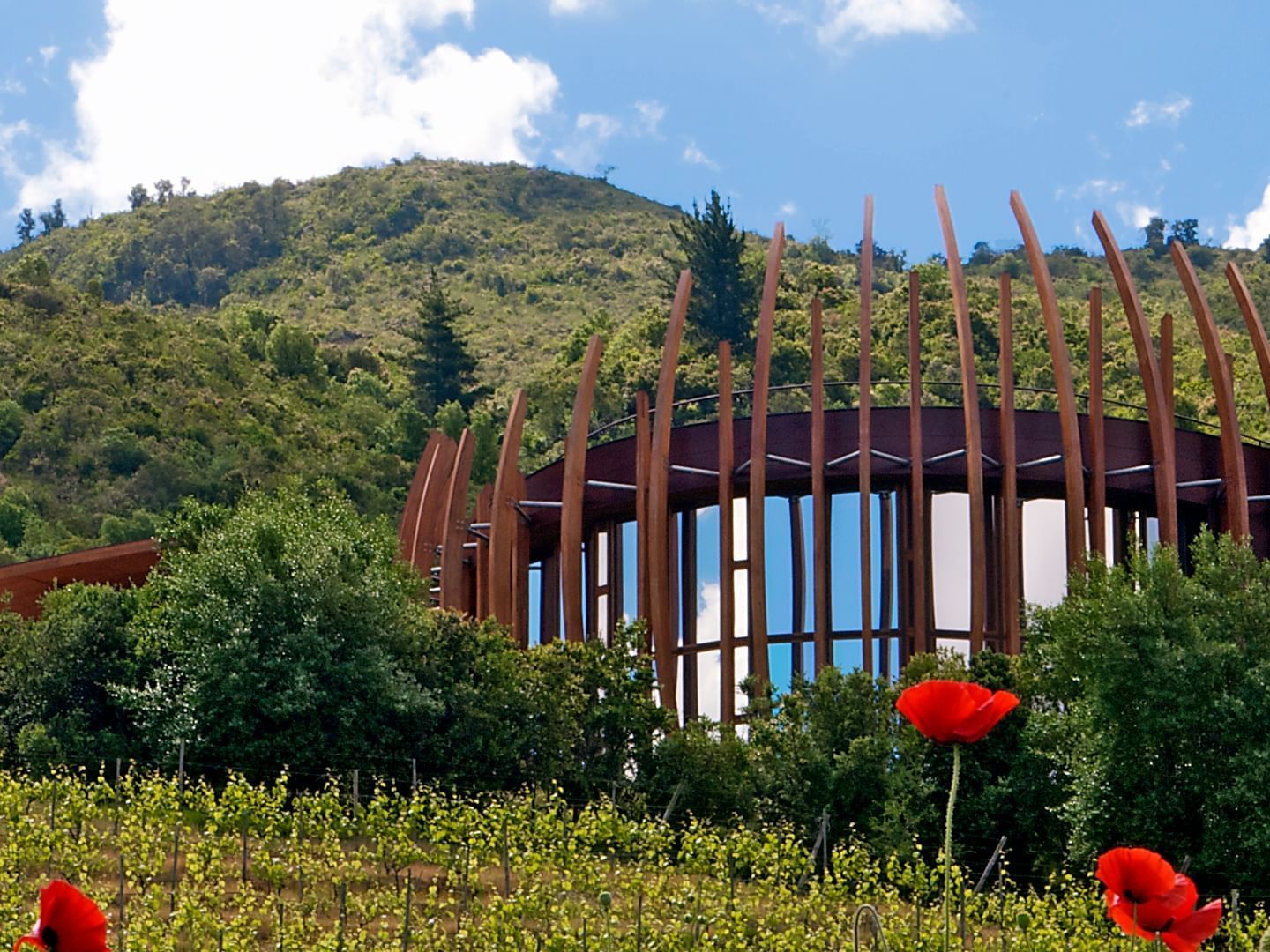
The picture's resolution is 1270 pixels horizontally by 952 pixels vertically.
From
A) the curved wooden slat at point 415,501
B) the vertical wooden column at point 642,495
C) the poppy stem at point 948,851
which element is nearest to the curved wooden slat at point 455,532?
the curved wooden slat at point 415,501

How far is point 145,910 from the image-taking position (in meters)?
19.2

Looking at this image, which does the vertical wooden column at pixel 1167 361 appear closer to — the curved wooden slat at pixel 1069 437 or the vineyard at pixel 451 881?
the curved wooden slat at pixel 1069 437

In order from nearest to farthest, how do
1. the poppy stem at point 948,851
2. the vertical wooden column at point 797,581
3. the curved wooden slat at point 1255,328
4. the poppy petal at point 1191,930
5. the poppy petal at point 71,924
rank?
the poppy petal at point 71,924 < the poppy stem at point 948,851 < the poppy petal at point 1191,930 < the curved wooden slat at point 1255,328 < the vertical wooden column at point 797,581

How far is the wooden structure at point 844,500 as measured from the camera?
28.8m

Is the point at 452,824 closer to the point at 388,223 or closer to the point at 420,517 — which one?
the point at 420,517

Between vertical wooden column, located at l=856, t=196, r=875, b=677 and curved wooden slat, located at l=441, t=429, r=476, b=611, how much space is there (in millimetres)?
6328

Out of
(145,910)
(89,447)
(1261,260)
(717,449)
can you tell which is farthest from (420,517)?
(1261,260)

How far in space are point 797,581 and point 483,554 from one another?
18.7 ft

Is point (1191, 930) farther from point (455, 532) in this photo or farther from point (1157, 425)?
point (455, 532)

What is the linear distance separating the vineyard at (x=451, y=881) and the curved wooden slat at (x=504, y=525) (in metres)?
5.75

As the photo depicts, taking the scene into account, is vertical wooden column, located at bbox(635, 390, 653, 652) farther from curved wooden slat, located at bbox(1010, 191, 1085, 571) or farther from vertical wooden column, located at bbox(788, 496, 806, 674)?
curved wooden slat, located at bbox(1010, 191, 1085, 571)

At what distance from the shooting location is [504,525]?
3031 centimetres

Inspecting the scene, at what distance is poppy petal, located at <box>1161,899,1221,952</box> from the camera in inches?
349

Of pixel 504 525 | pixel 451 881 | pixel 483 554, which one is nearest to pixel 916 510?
pixel 504 525
